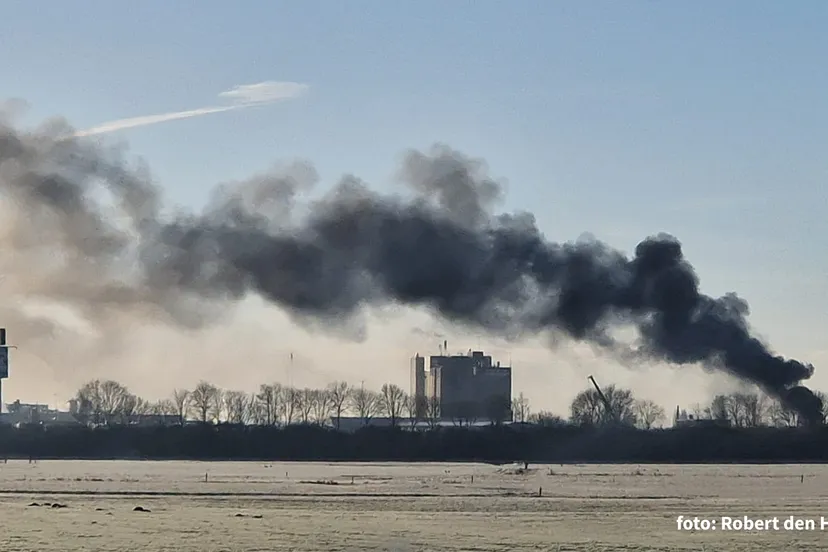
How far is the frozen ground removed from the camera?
54969 millimetres

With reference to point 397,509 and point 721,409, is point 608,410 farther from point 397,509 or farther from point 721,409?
point 397,509

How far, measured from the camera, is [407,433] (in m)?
171

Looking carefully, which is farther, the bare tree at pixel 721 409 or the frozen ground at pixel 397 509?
the bare tree at pixel 721 409

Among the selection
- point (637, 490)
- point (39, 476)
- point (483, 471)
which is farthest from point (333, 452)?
point (637, 490)

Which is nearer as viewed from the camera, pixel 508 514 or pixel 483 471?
pixel 508 514

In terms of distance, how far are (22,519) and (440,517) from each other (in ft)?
65.6

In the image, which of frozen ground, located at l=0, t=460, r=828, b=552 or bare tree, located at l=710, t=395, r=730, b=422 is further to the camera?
bare tree, located at l=710, t=395, r=730, b=422

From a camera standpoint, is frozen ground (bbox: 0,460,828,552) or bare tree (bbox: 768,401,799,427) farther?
bare tree (bbox: 768,401,799,427)

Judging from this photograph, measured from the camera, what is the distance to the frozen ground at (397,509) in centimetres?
5497

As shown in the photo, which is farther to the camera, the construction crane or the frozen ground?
the construction crane

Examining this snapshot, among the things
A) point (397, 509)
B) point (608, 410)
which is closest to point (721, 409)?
point (608, 410)

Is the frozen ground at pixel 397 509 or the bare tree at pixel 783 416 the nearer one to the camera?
the frozen ground at pixel 397 509

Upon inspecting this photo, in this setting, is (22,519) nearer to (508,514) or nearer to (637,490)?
(508,514)

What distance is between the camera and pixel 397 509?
73438 mm
